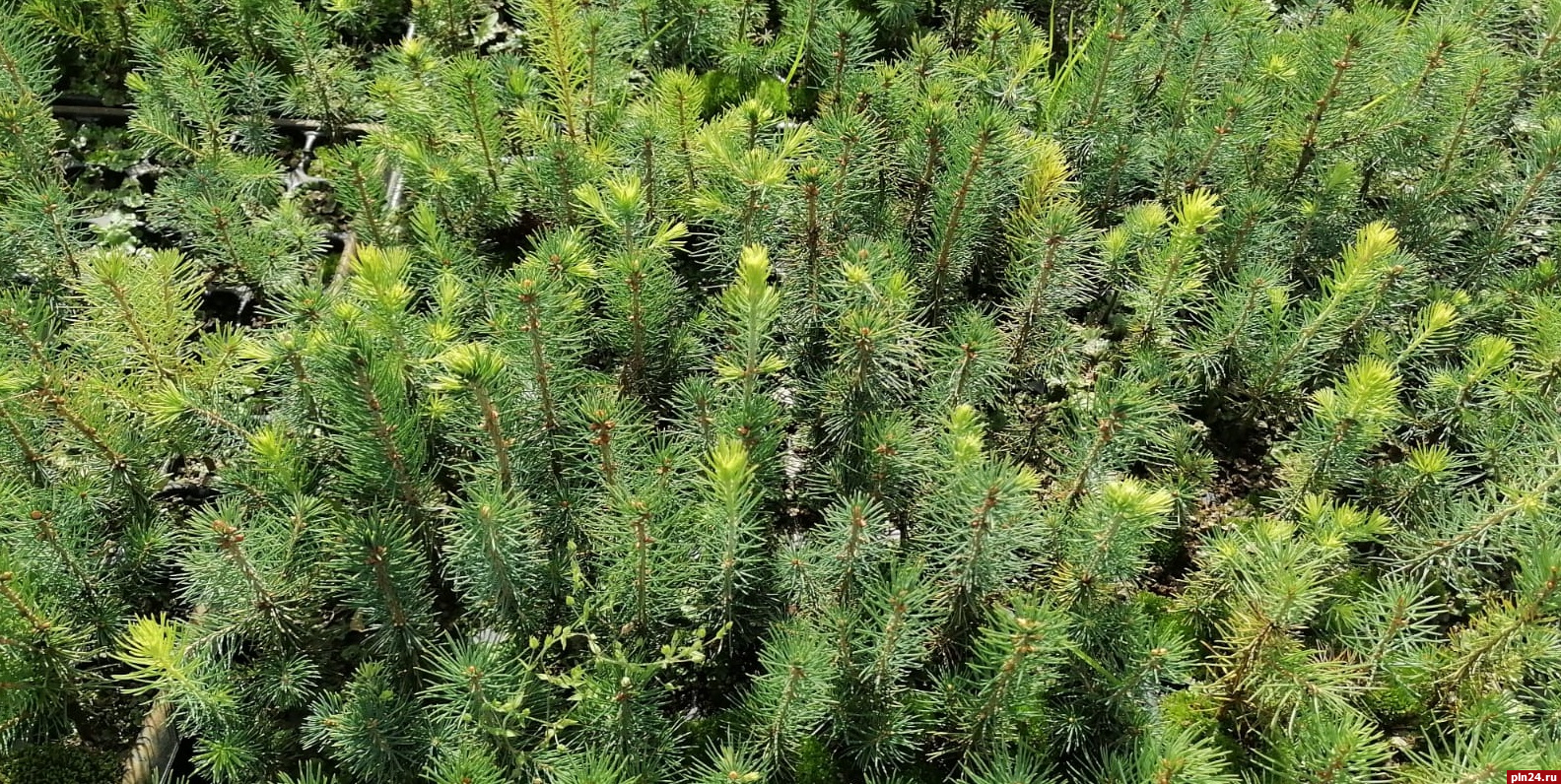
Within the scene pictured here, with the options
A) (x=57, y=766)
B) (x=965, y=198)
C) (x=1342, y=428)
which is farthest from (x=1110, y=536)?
(x=57, y=766)

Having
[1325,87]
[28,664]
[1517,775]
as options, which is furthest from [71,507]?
[1325,87]

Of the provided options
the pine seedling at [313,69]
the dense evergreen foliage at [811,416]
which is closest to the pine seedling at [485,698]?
the dense evergreen foliage at [811,416]

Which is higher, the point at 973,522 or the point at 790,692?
the point at 973,522

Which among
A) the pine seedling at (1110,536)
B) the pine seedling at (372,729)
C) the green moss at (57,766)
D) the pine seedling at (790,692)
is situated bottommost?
the green moss at (57,766)

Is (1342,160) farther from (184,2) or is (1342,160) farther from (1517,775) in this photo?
(184,2)

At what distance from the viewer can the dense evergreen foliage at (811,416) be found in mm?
2080

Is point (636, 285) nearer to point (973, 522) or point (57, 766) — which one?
point (973, 522)

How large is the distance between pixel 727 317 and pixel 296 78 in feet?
6.23

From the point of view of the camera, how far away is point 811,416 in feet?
8.61

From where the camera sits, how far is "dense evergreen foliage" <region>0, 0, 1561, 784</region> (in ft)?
6.82

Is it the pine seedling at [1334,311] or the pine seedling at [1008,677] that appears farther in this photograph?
the pine seedling at [1334,311]

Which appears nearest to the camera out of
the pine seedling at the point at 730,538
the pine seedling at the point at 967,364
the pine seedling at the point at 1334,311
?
the pine seedling at the point at 730,538

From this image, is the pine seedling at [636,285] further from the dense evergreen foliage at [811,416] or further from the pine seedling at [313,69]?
the pine seedling at [313,69]

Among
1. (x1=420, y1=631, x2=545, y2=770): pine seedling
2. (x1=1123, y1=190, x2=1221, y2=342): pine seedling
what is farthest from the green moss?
(x1=1123, y1=190, x2=1221, y2=342): pine seedling
